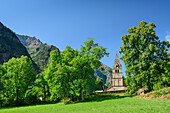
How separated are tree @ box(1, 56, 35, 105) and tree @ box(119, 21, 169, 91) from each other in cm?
2498

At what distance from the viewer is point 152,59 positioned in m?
30.3

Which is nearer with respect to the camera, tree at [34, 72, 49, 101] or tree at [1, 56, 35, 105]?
tree at [1, 56, 35, 105]

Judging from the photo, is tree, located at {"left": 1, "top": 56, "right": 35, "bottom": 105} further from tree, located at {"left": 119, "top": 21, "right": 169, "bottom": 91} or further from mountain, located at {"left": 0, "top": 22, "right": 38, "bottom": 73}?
mountain, located at {"left": 0, "top": 22, "right": 38, "bottom": 73}

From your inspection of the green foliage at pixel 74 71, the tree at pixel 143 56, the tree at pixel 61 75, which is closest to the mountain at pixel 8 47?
the tree at pixel 61 75

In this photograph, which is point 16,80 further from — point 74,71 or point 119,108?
point 119,108

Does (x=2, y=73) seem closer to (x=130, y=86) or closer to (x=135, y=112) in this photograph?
(x=130, y=86)

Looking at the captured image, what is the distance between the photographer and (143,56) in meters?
29.7

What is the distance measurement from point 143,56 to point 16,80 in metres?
30.1

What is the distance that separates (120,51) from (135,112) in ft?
81.1

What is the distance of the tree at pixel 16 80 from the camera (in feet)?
109

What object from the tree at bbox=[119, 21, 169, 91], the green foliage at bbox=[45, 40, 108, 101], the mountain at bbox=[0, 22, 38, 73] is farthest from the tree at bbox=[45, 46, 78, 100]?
the mountain at bbox=[0, 22, 38, 73]

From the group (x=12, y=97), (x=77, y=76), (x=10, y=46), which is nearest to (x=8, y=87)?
(x=12, y=97)

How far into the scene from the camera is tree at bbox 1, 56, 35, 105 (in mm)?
33094

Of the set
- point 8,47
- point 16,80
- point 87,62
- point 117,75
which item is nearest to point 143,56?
point 87,62
